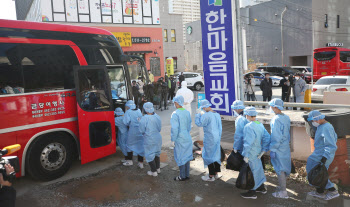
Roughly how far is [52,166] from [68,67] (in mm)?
2203

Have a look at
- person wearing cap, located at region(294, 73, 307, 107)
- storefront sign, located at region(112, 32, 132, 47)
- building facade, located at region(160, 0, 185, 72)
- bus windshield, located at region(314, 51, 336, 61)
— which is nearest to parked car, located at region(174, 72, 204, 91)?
storefront sign, located at region(112, 32, 132, 47)

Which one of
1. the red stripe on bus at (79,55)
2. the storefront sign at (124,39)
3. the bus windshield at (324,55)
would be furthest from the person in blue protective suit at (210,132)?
the bus windshield at (324,55)

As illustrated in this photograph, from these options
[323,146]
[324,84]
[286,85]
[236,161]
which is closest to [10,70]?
[236,161]

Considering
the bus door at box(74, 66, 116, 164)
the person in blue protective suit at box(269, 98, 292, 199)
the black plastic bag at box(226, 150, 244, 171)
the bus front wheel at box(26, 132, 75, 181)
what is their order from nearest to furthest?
1. the person in blue protective suit at box(269, 98, 292, 199)
2. the black plastic bag at box(226, 150, 244, 171)
3. the bus front wheel at box(26, 132, 75, 181)
4. the bus door at box(74, 66, 116, 164)

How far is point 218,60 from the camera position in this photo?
723 centimetres

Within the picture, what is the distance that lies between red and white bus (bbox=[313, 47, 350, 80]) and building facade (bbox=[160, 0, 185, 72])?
48.5ft

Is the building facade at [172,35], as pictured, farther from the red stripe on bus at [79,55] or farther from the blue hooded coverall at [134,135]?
the blue hooded coverall at [134,135]

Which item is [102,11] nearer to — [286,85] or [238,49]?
[286,85]

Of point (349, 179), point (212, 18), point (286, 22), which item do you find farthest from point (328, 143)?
point (286, 22)

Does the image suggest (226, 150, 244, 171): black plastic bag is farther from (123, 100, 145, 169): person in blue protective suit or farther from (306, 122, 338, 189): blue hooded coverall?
(123, 100, 145, 169): person in blue protective suit

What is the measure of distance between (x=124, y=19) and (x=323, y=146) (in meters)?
21.4

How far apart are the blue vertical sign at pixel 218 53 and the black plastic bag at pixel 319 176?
9.40 feet

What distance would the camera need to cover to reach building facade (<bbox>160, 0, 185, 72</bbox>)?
106ft

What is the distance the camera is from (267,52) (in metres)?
39.2
